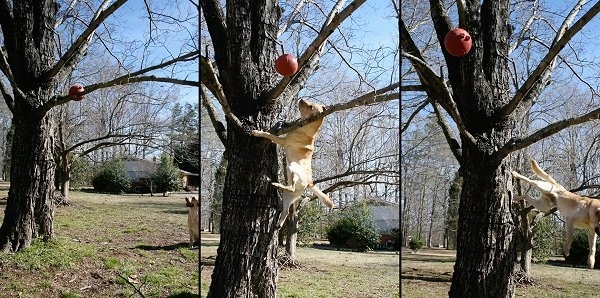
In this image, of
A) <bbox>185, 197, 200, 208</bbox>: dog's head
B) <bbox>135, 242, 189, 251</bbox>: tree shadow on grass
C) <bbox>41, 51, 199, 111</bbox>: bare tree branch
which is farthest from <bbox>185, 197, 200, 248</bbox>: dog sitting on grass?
<bbox>41, 51, 199, 111</bbox>: bare tree branch

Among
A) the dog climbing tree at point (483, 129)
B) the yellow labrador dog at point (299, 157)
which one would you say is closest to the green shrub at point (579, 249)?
the dog climbing tree at point (483, 129)

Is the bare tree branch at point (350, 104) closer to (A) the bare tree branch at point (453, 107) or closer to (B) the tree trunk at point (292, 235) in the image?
(A) the bare tree branch at point (453, 107)

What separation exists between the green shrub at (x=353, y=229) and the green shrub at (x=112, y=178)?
1299mm

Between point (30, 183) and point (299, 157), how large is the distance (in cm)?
215

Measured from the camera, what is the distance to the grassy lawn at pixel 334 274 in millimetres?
2436

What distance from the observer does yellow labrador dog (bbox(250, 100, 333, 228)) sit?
1906 millimetres

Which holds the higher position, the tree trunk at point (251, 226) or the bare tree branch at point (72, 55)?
the bare tree branch at point (72, 55)

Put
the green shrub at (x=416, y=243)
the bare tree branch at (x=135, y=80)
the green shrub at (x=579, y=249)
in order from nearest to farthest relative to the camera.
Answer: the green shrub at (x=579, y=249) → the green shrub at (x=416, y=243) → the bare tree branch at (x=135, y=80)

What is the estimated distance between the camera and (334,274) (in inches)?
99.8

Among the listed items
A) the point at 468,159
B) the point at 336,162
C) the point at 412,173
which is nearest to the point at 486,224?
the point at 468,159

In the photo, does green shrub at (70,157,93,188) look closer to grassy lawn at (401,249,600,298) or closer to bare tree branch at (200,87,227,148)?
bare tree branch at (200,87,227,148)

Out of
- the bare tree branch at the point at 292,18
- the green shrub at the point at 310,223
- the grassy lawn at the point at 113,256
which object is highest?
the bare tree branch at the point at 292,18

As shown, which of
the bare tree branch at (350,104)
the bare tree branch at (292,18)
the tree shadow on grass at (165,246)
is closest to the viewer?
the bare tree branch at (350,104)

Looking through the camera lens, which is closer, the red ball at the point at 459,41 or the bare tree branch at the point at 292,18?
the red ball at the point at 459,41
